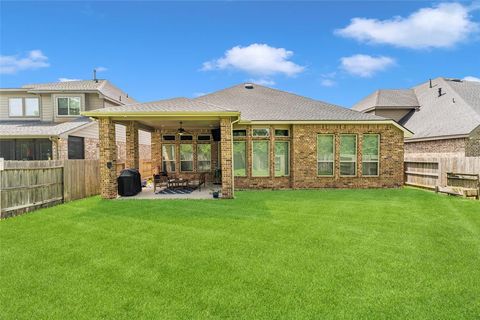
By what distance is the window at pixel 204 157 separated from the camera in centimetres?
1706

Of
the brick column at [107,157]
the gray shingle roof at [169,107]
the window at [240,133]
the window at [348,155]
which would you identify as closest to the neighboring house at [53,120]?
the brick column at [107,157]

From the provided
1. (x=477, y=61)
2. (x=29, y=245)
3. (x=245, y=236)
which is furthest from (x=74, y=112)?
(x=477, y=61)

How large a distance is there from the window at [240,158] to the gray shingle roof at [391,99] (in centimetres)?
1328

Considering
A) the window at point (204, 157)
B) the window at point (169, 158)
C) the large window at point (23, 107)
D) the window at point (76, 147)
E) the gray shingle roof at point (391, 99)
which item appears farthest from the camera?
the gray shingle roof at point (391, 99)

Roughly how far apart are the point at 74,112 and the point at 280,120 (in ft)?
48.2

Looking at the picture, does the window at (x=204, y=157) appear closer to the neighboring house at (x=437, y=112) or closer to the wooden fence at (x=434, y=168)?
the wooden fence at (x=434, y=168)

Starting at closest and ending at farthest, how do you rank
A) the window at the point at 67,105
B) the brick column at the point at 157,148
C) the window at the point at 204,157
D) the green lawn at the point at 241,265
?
the green lawn at the point at 241,265, the brick column at the point at 157,148, the window at the point at 204,157, the window at the point at 67,105

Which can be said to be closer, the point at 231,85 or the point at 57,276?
the point at 57,276

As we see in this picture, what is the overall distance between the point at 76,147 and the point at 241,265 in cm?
1686

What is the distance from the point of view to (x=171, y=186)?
552 inches

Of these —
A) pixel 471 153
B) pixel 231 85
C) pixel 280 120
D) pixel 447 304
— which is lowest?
pixel 447 304

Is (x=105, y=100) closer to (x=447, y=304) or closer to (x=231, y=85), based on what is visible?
(x=231, y=85)

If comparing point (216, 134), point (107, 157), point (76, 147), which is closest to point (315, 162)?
point (216, 134)

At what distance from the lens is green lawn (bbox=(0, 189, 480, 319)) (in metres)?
3.41
